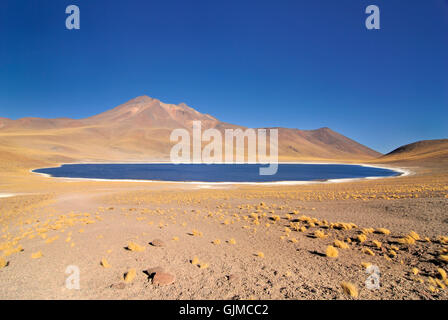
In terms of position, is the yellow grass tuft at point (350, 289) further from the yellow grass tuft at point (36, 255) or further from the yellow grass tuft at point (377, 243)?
the yellow grass tuft at point (36, 255)

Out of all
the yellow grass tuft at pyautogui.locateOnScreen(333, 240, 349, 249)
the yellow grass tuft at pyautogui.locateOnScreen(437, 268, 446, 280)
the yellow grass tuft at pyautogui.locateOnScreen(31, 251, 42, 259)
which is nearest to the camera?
the yellow grass tuft at pyautogui.locateOnScreen(437, 268, 446, 280)

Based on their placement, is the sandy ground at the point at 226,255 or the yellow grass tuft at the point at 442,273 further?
the yellow grass tuft at the point at 442,273

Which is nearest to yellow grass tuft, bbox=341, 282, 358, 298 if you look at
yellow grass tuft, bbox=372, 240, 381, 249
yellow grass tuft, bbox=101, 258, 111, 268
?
yellow grass tuft, bbox=372, 240, 381, 249

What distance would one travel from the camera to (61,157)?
119m

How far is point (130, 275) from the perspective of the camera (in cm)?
598

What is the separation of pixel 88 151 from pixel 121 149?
75.7ft

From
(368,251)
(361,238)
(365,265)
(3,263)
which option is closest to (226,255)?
(365,265)

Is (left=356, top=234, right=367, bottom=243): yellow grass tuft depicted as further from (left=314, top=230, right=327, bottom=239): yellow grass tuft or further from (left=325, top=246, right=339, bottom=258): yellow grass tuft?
(left=325, top=246, right=339, bottom=258): yellow grass tuft

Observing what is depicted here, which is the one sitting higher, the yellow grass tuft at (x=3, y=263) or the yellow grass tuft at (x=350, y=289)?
the yellow grass tuft at (x=3, y=263)

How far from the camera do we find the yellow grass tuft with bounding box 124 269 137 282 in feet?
19.3

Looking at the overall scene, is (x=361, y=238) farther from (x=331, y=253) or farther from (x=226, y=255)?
(x=226, y=255)

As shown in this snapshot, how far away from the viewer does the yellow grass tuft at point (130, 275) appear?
5891 mm

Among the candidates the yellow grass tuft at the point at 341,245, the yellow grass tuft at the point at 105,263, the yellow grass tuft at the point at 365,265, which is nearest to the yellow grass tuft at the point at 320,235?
the yellow grass tuft at the point at 341,245
